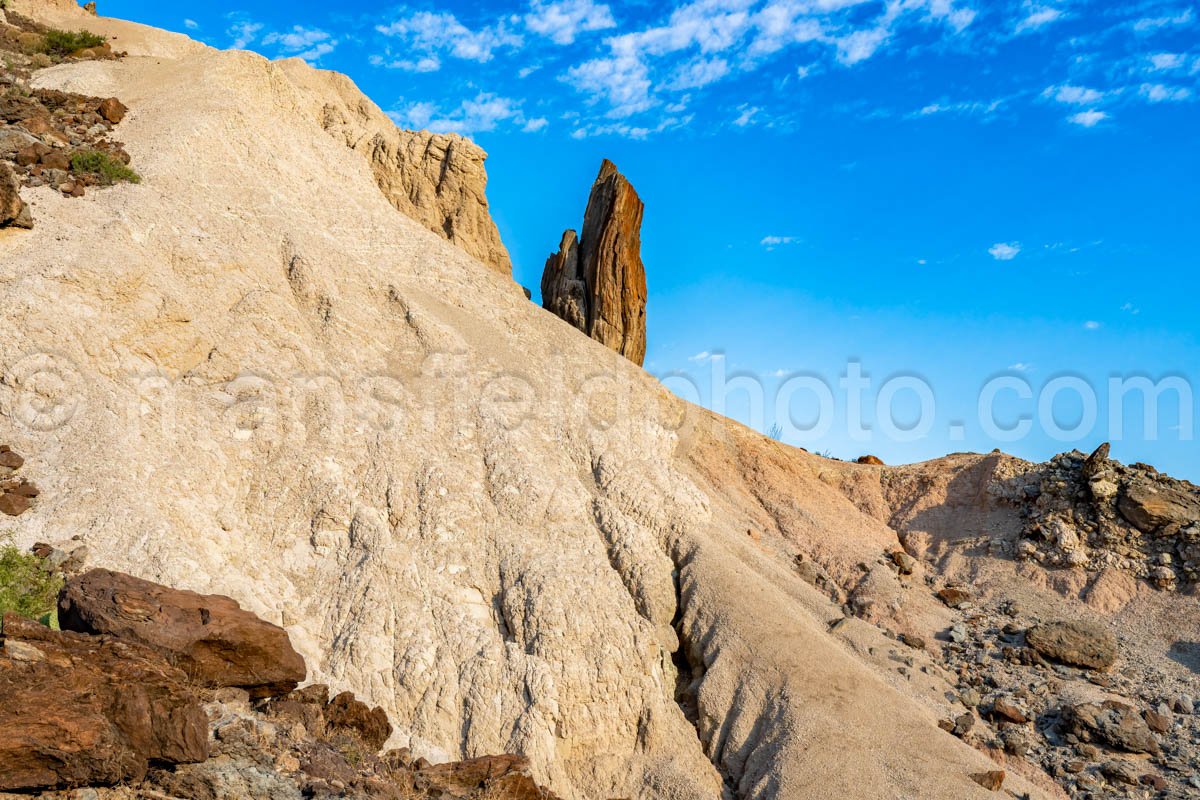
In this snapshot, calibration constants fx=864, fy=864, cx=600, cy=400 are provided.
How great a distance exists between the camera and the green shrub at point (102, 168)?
1933cm

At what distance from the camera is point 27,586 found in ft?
37.6

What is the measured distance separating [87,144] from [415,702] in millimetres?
15977

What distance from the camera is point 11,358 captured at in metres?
14.2

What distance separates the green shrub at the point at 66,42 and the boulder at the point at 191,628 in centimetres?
2589

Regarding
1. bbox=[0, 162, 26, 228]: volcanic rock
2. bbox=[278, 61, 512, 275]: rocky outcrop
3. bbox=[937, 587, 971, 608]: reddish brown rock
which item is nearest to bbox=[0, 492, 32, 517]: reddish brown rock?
bbox=[0, 162, 26, 228]: volcanic rock

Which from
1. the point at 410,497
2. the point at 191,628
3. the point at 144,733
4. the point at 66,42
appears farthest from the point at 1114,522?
the point at 66,42

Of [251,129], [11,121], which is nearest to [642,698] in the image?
[251,129]

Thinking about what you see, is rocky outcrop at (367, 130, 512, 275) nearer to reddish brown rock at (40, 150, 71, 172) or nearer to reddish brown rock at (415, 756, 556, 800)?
reddish brown rock at (40, 150, 71, 172)

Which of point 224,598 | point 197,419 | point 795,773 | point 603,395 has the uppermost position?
point 603,395

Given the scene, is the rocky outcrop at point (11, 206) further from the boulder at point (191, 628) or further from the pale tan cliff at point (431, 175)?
the pale tan cliff at point (431, 175)

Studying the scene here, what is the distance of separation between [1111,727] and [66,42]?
117 feet

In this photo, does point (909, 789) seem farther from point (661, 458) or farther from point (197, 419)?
point (197, 419)

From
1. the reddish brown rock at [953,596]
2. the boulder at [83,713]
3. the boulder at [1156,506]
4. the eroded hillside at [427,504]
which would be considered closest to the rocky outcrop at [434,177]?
the eroded hillside at [427,504]

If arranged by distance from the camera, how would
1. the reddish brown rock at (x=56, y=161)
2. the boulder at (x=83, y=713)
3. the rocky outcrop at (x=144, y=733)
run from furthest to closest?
1. the reddish brown rock at (x=56, y=161)
2. the rocky outcrop at (x=144, y=733)
3. the boulder at (x=83, y=713)
